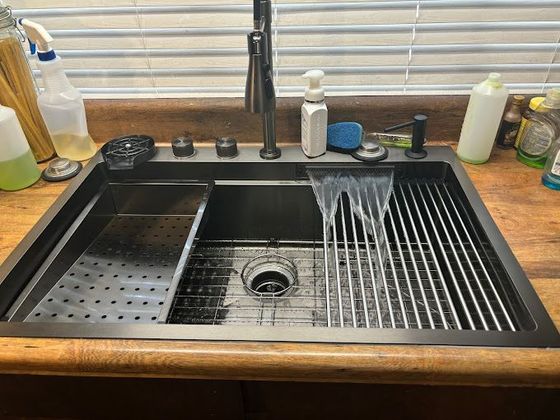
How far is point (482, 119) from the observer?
97 centimetres

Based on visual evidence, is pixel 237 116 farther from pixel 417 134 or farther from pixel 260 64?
pixel 417 134

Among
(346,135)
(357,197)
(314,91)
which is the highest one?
(314,91)

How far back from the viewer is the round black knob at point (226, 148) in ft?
3.50

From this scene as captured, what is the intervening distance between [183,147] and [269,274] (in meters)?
0.37

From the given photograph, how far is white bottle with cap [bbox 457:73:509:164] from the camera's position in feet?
3.10

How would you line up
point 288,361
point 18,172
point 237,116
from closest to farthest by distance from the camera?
point 288,361, point 18,172, point 237,116

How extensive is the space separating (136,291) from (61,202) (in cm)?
25

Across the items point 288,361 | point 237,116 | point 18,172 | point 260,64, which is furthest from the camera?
point 237,116

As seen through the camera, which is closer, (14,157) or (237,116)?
(14,157)

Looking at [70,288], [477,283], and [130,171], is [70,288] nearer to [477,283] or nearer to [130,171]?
[130,171]

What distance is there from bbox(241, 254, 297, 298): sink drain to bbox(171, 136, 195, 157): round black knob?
0.31 m

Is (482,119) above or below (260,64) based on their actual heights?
below

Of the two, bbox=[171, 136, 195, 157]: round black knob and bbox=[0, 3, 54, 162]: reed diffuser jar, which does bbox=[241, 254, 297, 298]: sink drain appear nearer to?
bbox=[171, 136, 195, 157]: round black knob

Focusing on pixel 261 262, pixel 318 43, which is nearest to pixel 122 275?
pixel 261 262
